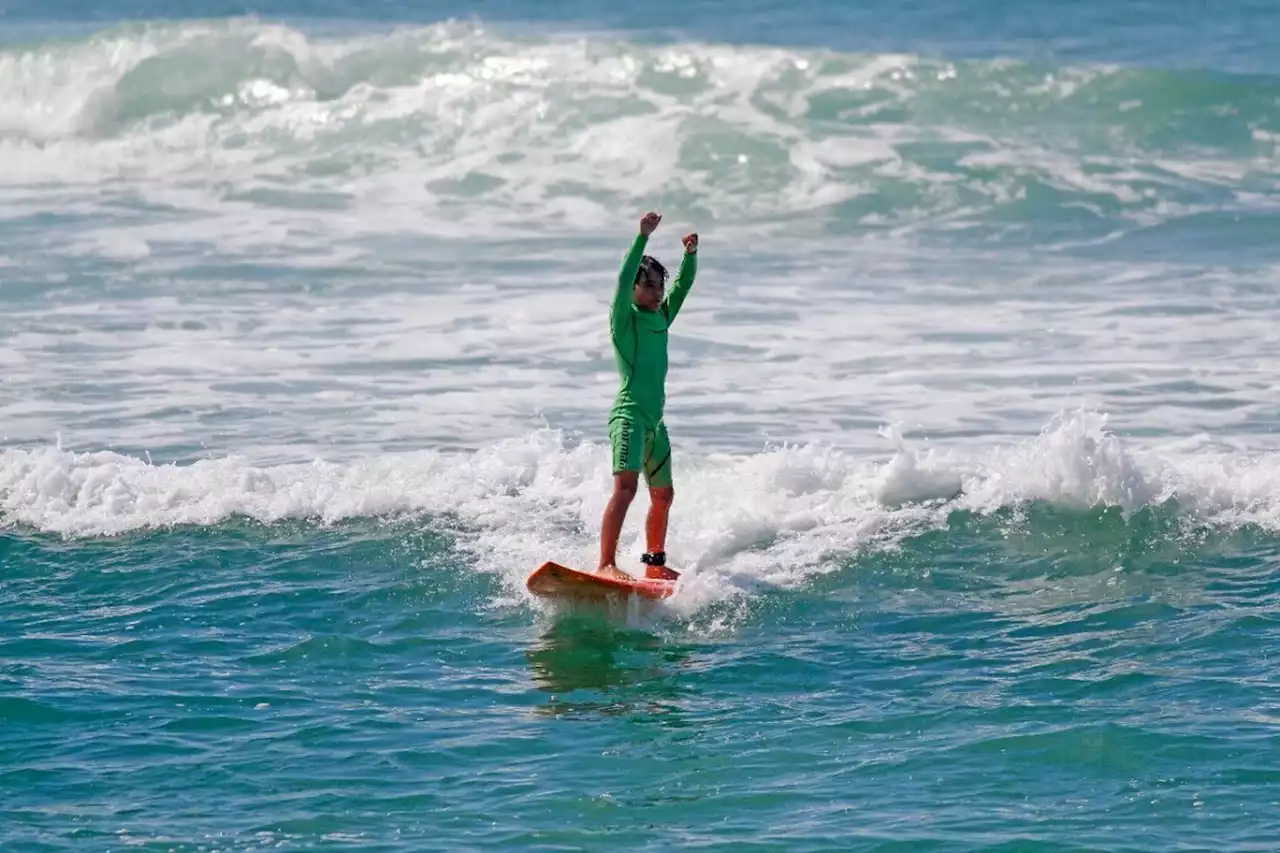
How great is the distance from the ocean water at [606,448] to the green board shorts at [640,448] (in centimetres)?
66

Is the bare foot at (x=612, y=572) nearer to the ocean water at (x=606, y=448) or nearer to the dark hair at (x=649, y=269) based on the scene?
the ocean water at (x=606, y=448)

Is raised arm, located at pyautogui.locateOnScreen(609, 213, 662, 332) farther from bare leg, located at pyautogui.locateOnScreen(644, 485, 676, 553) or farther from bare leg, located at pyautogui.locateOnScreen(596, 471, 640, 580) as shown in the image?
bare leg, located at pyautogui.locateOnScreen(644, 485, 676, 553)

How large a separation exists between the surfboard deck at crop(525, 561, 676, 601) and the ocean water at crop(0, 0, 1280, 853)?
0.42 feet

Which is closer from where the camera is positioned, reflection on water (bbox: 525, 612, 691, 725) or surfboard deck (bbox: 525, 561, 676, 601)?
reflection on water (bbox: 525, 612, 691, 725)

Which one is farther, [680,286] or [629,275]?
[680,286]

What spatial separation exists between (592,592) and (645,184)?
14.8 metres

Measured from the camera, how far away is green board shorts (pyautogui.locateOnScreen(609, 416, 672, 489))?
1038cm

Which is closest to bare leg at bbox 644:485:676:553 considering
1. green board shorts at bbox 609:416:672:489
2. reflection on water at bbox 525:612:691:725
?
green board shorts at bbox 609:416:672:489

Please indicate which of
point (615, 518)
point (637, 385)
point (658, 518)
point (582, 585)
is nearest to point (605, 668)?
point (582, 585)

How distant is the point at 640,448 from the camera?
34.2 ft

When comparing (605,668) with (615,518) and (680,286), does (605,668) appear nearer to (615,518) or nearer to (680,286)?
(615,518)

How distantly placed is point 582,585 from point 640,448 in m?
0.82

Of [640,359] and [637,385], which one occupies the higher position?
[640,359]

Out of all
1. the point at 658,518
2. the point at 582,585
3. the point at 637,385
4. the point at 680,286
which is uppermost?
the point at 680,286
